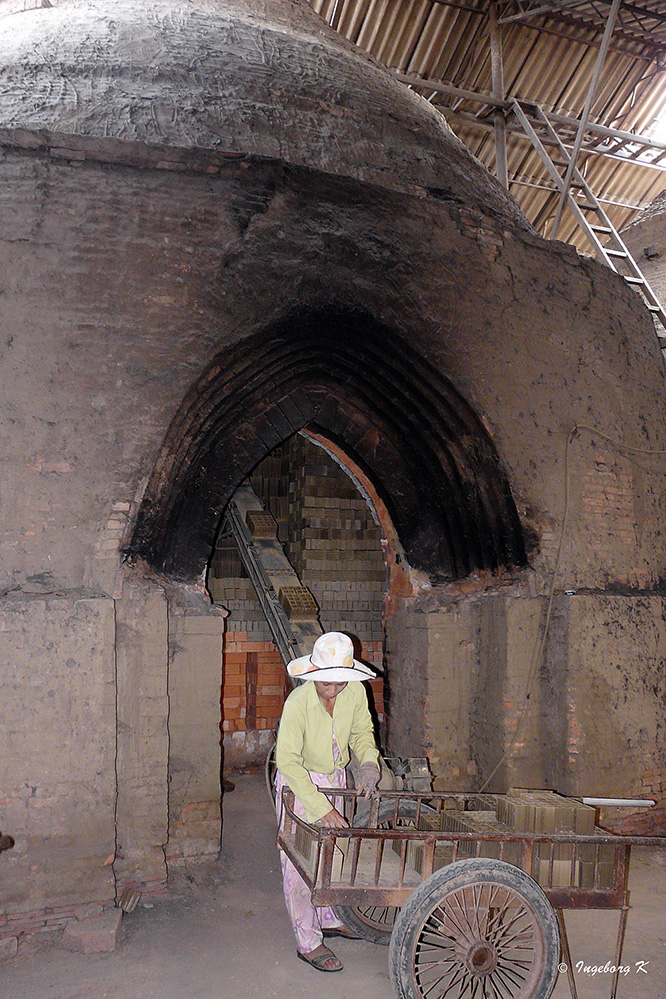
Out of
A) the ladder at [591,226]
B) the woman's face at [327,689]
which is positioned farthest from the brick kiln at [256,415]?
the woman's face at [327,689]

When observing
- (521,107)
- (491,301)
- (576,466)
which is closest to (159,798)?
(576,466)

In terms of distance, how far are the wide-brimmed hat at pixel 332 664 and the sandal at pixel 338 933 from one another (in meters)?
1.54

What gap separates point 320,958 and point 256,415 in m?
3.69

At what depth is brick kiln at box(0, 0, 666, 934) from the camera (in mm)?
4480

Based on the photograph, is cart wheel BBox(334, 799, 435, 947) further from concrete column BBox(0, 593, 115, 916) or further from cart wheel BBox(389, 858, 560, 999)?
concrete column BBox(0, 593, 115, 916)

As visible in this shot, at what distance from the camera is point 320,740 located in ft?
12.8

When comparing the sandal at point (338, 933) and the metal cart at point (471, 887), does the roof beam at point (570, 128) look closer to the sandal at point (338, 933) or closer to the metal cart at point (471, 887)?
the metal cart at point (471, 887)

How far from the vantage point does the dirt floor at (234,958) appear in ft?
12.1

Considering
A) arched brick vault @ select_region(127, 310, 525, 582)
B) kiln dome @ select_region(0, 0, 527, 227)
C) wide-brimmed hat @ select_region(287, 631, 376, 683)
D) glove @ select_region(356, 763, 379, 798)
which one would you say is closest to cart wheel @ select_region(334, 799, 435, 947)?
glove @ select_region(356, 763, 379, 798)

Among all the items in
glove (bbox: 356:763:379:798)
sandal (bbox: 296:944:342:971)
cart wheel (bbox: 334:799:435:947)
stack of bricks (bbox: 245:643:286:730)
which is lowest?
sandal (bbox: 296:944:342:971)

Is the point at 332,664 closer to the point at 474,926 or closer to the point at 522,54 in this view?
the point at 474,926

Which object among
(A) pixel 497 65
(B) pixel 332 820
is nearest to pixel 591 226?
(A) pixel 497 65

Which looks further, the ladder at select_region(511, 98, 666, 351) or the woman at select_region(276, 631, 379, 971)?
the ladder at select_region(511, 98, 666, 351)

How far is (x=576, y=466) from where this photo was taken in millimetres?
5969
